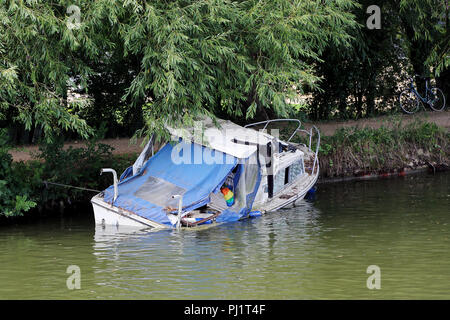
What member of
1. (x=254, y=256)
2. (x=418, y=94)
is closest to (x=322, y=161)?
(x=418, y=94)

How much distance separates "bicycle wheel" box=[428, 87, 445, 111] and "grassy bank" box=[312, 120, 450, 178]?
272cm

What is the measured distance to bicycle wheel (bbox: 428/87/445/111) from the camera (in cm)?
2905

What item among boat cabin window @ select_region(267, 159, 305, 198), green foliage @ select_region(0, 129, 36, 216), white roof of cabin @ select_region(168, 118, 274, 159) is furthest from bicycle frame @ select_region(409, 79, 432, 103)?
green foliage @ select_region(0, 129, 36, 216)

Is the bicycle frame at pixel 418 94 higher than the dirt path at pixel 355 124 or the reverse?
higher

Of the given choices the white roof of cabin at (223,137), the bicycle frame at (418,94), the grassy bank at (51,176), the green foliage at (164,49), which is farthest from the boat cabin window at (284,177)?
the bicycle frame at (418,94)

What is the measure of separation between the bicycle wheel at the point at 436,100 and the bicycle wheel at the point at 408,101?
55 cm

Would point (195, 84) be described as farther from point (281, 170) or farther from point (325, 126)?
point (325, 126)

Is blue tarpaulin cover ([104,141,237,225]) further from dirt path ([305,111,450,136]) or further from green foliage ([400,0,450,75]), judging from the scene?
green foliage ([400,0,450,75])

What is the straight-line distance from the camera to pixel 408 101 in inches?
1139

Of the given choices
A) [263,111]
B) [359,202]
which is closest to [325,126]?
[263,111]

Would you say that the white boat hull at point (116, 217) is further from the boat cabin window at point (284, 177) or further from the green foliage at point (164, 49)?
the boat cabin window at point (284, 177)

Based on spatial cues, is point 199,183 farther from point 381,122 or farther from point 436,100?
point 436,100

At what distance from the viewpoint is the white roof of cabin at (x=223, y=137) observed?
1825 centimetres

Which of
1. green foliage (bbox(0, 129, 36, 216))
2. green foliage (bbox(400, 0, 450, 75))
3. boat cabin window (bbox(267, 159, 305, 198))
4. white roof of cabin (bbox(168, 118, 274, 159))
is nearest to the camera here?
green foliage (bbox(0, 129, 36, 216))
